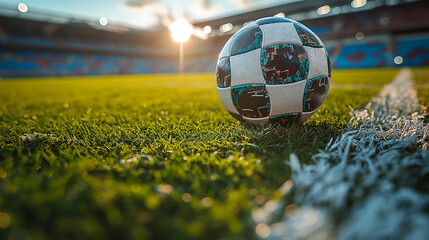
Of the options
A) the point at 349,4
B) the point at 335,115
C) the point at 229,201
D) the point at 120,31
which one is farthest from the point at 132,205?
the point at 120,31

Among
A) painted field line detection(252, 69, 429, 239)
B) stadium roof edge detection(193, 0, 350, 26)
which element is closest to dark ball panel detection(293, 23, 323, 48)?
painted field line detection(252, 69, 429, 239)

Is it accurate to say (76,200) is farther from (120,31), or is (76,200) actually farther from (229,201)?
(120,31)

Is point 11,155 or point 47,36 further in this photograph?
point 47,36

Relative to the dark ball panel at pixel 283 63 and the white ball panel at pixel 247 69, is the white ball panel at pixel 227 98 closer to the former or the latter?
the white ball panel at pixel 247 69

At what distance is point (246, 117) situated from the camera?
6.27 feet

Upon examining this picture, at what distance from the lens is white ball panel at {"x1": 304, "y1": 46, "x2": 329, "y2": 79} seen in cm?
171

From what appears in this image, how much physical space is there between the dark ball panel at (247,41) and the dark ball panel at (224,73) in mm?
99

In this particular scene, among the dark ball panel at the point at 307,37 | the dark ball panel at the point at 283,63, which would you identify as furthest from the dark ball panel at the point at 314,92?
the dark ball panel at the point at 307,37

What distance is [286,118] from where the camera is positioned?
6.00 ft

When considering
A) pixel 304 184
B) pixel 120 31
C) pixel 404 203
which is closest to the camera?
pixel 404 203

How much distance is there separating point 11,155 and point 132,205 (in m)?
1.20

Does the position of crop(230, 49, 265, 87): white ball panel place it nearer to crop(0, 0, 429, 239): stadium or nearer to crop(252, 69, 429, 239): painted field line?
crop(0, 0, 429, 239): stadium

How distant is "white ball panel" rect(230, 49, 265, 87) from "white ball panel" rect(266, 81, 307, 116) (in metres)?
0.12

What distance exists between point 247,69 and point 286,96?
0.34 metres
